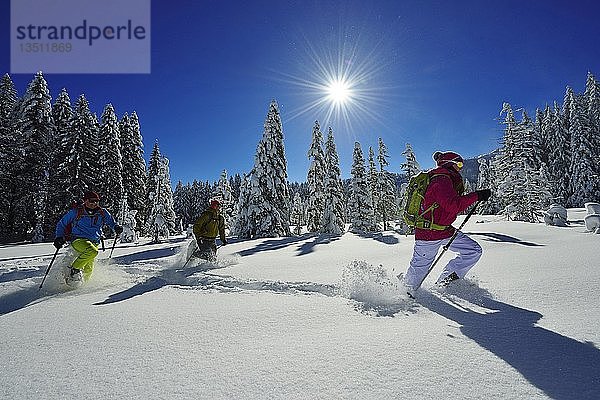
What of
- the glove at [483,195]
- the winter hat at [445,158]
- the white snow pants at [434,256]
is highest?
the winter hat at [445,158]

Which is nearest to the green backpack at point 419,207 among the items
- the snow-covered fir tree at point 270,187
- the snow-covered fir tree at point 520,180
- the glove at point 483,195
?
the glove at point 483,195

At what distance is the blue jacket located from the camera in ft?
21.5

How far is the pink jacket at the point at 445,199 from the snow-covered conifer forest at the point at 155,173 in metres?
18.1

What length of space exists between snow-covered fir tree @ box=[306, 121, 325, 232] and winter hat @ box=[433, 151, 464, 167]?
1328 inches

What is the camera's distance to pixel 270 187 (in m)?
29.8

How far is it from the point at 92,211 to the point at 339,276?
5288 mm

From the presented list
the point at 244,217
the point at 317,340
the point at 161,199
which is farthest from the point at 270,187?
the point at 317,340

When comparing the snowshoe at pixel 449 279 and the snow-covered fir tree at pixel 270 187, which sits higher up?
the snow-covered fir tree at pixel 270 187

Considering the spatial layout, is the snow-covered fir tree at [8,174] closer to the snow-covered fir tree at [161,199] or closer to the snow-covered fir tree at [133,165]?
the snow-covered fir tree at [133,165]

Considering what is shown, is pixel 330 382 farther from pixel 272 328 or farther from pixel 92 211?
pixel 92 211

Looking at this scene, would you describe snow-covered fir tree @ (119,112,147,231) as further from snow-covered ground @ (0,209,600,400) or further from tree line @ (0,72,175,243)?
snow-covered ground @ (0,209,600,400)

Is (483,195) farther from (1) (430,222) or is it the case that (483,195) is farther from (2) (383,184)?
(2) (383,184)

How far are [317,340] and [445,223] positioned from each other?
2.86m

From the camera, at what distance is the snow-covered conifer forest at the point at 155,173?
28.5 metres
